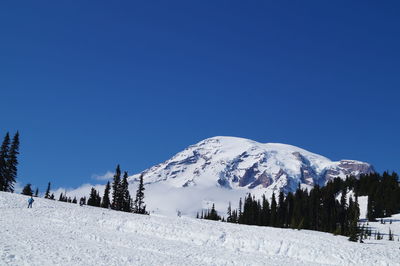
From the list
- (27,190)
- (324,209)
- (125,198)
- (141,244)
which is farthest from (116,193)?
(141,244)

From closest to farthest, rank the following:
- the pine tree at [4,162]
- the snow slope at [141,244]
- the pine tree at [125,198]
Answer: the snow slope at [141,244] < the pine tree at [4,162] < the pine tree at [125,198]

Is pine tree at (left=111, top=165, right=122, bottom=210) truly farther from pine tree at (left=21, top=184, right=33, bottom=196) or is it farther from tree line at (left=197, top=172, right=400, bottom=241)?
tree line at (left=197, top=172, right=400, bottom=241)

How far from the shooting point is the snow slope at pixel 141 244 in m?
30.0

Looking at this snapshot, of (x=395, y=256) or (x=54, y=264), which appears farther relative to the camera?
(x=395, y=256)

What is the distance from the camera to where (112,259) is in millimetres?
29812

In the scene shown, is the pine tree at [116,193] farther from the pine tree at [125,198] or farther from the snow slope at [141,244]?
the snow slope at [141,244]

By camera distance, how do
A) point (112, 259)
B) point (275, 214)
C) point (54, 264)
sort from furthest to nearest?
point (275, 214) → point (112, 259) → point (54, 264)

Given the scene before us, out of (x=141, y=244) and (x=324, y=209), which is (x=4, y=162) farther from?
(x=324, y=209)

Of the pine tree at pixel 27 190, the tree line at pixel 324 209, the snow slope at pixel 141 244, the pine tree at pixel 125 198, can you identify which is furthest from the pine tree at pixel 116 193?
the snow slope at pixel 141 244

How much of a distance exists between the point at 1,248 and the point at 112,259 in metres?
7.91

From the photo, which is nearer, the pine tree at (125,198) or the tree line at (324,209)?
the tree line at (324,209)

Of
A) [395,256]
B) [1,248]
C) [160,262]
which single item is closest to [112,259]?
[160,262]

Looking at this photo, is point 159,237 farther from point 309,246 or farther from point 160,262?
point 309,246

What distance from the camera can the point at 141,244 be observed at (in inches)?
1473
